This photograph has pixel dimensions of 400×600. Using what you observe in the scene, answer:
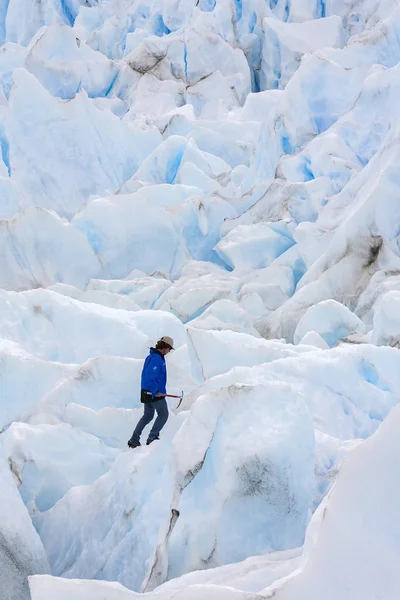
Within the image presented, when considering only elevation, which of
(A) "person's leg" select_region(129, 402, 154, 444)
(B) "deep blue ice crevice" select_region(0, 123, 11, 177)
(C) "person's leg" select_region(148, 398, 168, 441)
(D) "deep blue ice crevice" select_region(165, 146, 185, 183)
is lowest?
(D) "deep blue ice crevice" select_region(165, 146, 185, 183)

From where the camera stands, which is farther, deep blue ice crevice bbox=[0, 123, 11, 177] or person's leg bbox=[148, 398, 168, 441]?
deep blue ice crevice bbox=[0, 123, 11, 177]

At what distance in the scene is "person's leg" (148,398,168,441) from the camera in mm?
3336

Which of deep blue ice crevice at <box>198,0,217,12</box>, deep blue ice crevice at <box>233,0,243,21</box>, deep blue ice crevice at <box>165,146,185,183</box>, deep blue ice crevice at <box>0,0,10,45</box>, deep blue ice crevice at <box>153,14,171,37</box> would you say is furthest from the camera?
deep blue ice crevice at <box>0,0,10,45</box>

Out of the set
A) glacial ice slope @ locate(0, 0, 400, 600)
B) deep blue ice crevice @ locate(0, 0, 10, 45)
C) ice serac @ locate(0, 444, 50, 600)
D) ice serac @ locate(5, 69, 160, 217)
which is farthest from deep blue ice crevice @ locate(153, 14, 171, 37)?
ice serac @ locate(0, 444, 50, 600)

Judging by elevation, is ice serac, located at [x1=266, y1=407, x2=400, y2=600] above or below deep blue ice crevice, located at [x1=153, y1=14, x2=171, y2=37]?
above

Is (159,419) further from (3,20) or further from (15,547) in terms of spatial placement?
(3,20)

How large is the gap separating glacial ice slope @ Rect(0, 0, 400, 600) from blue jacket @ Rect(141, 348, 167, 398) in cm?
20

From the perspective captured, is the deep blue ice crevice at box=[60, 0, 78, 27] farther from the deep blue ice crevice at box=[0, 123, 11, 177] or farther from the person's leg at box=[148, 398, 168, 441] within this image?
the person's leg at box=[148, 398, 168, 441]

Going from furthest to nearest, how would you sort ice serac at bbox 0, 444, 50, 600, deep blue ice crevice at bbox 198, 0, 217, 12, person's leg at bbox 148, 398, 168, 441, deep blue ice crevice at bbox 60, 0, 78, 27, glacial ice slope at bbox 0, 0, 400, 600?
deep blue ice crevice at bbox 60, 0, 78, 27
deep blue ice crevice at bbox 198, 0, 217, 12
person's leg at bbox 148, 398, 168, 441
glacial ice slope at bbox 0, 0, 400, 600
ice serac at bbox 0, 444, 50, 600

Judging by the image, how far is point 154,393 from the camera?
3.45 m

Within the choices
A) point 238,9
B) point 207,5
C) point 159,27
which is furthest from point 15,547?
point 159,27

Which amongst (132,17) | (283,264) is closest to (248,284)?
(283,264)

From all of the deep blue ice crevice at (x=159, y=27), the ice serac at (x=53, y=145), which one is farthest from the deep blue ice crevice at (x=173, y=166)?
the deep blue ice crevice at (x=159, y=27)

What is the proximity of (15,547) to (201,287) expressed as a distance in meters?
4.85
